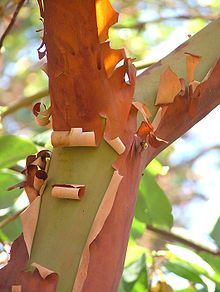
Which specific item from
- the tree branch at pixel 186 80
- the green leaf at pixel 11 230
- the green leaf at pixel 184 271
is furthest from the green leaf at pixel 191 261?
the tree branch at pixel 186 80

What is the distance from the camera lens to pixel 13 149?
90 centimetres

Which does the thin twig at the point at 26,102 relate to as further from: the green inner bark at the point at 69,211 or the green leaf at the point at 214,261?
the green inner bark at the point at 69,211

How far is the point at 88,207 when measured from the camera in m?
0.49

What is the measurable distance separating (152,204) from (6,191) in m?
0.21

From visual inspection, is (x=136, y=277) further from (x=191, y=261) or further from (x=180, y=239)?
(x=180, y=239)

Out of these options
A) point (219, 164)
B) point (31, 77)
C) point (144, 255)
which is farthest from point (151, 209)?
point (219, 164)

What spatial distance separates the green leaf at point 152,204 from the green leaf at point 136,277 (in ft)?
0.23

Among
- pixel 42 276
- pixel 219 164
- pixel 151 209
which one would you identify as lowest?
pixel 219 164

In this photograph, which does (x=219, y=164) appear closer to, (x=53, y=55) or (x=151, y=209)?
(x=151, y=209)

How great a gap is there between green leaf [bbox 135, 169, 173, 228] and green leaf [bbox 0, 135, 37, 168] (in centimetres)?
15

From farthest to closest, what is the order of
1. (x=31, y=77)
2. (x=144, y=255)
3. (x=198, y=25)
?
(x=31, y=77)
(x=198, y=25)
(x=144, y=255)

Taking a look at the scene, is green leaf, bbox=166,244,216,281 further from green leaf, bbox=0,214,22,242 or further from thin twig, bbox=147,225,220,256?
green leaf, bbox=0,214,22,242

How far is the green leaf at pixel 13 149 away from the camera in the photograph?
2.90 feet

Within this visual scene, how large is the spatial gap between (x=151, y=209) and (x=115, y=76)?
0.48 metres
